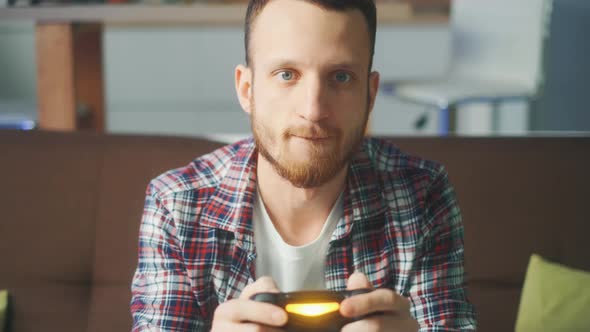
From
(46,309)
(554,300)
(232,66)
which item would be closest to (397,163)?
(554,300)

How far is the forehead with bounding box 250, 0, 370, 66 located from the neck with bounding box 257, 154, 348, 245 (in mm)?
180

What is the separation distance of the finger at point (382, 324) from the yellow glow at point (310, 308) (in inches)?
1.4

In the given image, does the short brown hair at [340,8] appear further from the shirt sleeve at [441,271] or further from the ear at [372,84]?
the shirt sleeve at [441,271]

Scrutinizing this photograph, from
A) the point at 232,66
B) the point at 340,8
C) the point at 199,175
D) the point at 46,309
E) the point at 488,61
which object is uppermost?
the point at 232,66

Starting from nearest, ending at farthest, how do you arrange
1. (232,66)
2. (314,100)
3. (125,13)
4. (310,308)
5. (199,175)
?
(310,308)
(314,100)
(199,175)
(125,13)
(232,66)

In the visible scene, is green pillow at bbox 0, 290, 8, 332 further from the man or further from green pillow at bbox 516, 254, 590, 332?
green pillow at bbox 516, 254, 590, 332

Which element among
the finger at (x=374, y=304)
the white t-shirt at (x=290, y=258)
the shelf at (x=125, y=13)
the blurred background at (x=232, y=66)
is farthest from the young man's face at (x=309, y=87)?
the shelf at (x=125, y=13)

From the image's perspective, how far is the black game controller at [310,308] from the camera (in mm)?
880

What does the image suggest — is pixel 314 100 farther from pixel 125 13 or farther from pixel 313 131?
pixel 125 13

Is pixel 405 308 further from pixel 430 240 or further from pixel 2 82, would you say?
pixel 2 82

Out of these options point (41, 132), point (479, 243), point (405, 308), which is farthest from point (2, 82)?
point (405, 308)

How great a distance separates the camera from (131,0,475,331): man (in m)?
1.10

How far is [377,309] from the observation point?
92 cm

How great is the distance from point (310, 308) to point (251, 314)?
0.07m
